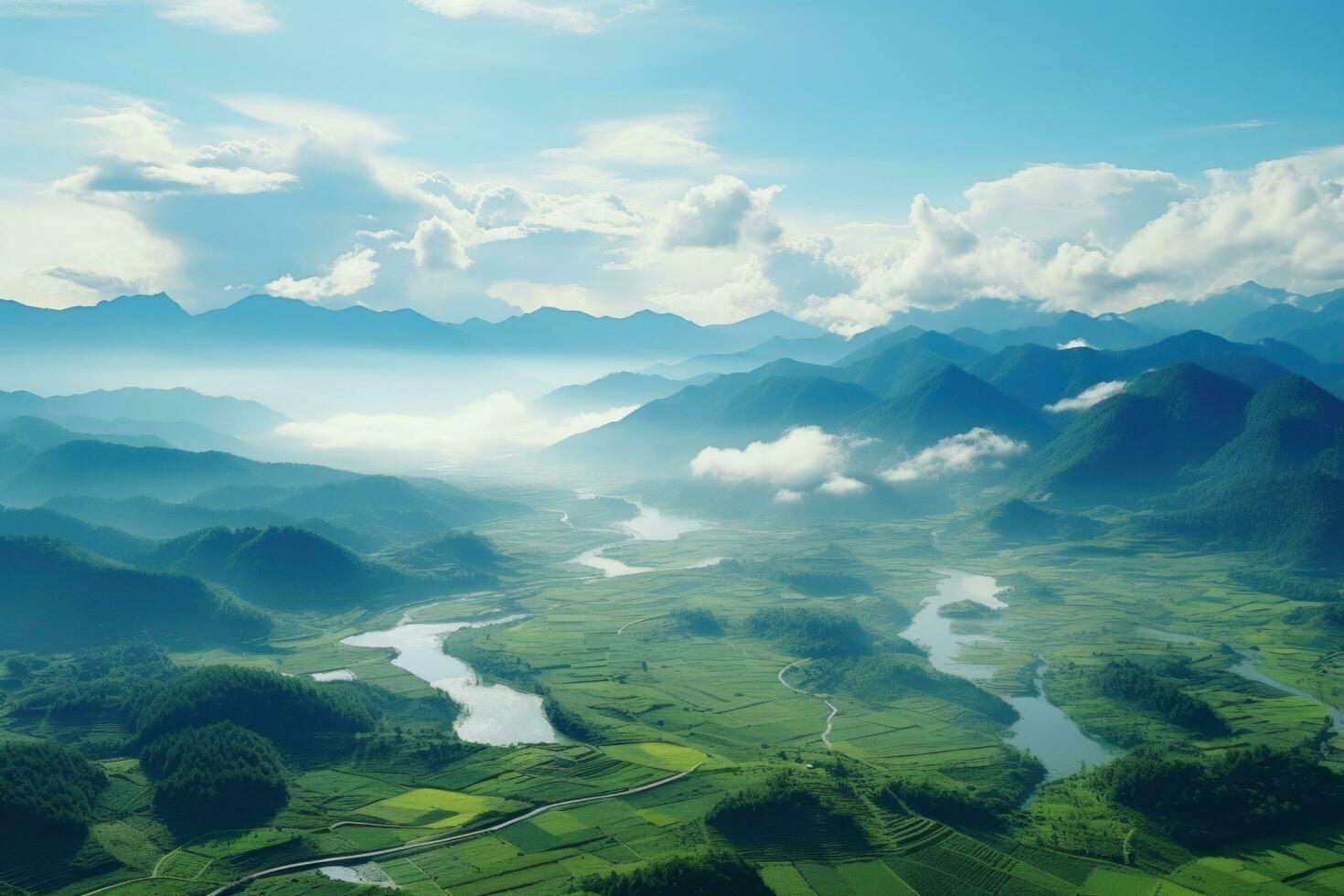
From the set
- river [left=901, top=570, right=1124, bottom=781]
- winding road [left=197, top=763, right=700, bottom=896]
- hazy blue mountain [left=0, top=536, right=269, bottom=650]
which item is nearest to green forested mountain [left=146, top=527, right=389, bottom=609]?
hazy blue mountain [left=0, top=536, right=269, bottom=650]

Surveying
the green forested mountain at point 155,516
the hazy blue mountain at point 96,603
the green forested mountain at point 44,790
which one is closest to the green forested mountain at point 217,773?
the green forested mountain at point 44,790

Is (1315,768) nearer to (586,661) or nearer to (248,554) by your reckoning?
(586,661)

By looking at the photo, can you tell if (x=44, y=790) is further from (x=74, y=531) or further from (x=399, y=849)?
(x=74, y=531)

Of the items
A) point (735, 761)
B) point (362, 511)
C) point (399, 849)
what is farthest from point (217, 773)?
point (362, 511)

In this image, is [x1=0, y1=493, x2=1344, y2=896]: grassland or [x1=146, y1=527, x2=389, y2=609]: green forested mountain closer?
[x1=0, y1=493, x2=1344, y2=896]: grassland

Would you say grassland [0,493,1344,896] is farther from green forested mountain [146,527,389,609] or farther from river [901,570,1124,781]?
green forested mountain [146,527,389,609]

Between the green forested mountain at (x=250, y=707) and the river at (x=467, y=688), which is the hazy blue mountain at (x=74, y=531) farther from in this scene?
the green forested mountain at (x=250, y=707)
